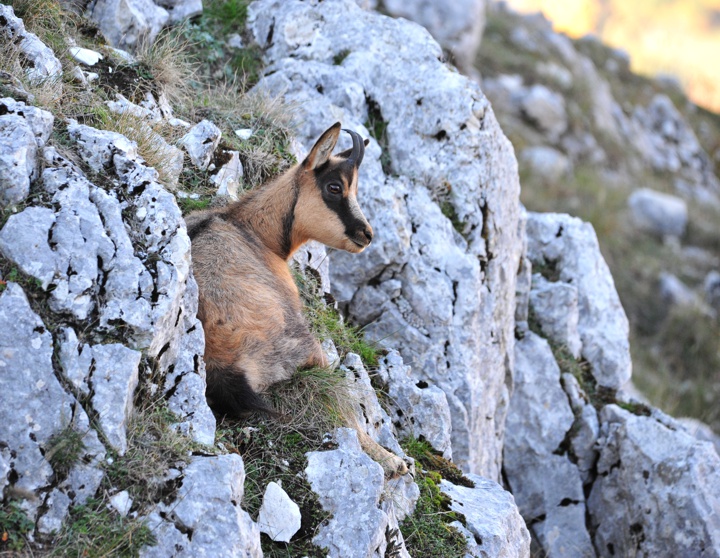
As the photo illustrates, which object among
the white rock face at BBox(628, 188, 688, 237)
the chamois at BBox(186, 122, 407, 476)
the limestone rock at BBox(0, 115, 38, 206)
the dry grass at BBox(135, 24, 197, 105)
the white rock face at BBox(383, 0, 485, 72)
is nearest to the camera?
the limestone rock at BBox(0, 115, 38, 206)

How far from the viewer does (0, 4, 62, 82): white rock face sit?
198 inches

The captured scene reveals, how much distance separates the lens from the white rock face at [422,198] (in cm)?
692

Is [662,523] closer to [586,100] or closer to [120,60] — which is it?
[120,60]

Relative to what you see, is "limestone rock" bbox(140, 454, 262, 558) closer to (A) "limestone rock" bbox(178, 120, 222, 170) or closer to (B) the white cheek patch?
(B) the white cheek patch

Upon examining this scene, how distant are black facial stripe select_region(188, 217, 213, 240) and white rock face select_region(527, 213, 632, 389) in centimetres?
525

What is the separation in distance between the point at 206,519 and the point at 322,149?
313 centimetres

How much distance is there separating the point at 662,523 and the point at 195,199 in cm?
538

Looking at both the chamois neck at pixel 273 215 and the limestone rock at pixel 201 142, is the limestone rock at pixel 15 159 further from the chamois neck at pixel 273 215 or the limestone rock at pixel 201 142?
the limestone rock at pixel 201 142

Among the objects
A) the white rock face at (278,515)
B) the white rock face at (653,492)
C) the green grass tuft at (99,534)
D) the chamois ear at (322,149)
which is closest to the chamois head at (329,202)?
the chamois ear at (322,149)

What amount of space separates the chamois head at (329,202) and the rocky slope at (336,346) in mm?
630

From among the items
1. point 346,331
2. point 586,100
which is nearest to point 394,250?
point 346,331

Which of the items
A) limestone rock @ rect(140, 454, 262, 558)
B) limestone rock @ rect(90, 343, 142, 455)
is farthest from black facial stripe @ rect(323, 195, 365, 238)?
limestone rock @ rect(140, 454, 262, 558)

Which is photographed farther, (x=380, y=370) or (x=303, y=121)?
(x=303, y=121)

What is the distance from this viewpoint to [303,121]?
24.5ft
